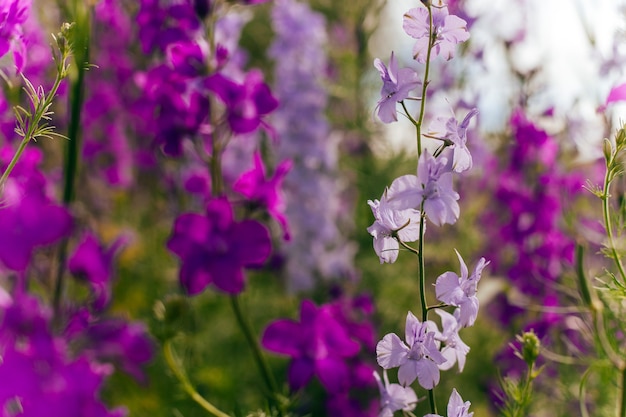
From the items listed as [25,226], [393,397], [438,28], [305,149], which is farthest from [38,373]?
[305,149]

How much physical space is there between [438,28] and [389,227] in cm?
13

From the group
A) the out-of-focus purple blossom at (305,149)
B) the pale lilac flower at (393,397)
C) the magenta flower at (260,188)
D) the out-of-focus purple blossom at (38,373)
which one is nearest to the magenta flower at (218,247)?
the magenta flower at (260,188)

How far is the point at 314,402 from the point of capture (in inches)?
55.2

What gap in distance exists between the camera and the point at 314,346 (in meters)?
0.84

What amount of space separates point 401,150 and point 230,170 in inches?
19.0

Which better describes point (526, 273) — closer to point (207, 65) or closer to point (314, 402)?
point (314, 402)

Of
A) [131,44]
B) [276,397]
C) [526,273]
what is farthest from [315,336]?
[131,44]

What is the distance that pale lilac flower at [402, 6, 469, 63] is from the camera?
481mm

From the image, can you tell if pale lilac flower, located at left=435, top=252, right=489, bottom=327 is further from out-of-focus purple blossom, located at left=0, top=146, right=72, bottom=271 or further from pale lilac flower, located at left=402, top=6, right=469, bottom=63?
out-of-focus purple blossom, located at left=0, top=146, right=72, bottom=271

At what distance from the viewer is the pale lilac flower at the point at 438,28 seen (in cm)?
48

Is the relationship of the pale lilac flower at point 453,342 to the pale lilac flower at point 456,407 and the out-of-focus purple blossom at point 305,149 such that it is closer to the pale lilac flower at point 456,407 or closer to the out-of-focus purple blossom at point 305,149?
the pale lilac flower at point 456,407

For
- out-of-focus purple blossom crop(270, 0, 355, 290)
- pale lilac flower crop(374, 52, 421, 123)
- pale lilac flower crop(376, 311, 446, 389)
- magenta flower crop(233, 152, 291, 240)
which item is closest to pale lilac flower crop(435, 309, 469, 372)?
pale lilac flower crop(376, 311, 446, 389)

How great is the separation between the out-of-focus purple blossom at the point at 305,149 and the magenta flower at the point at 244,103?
720 mm

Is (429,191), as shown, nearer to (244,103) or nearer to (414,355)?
(414,355)
